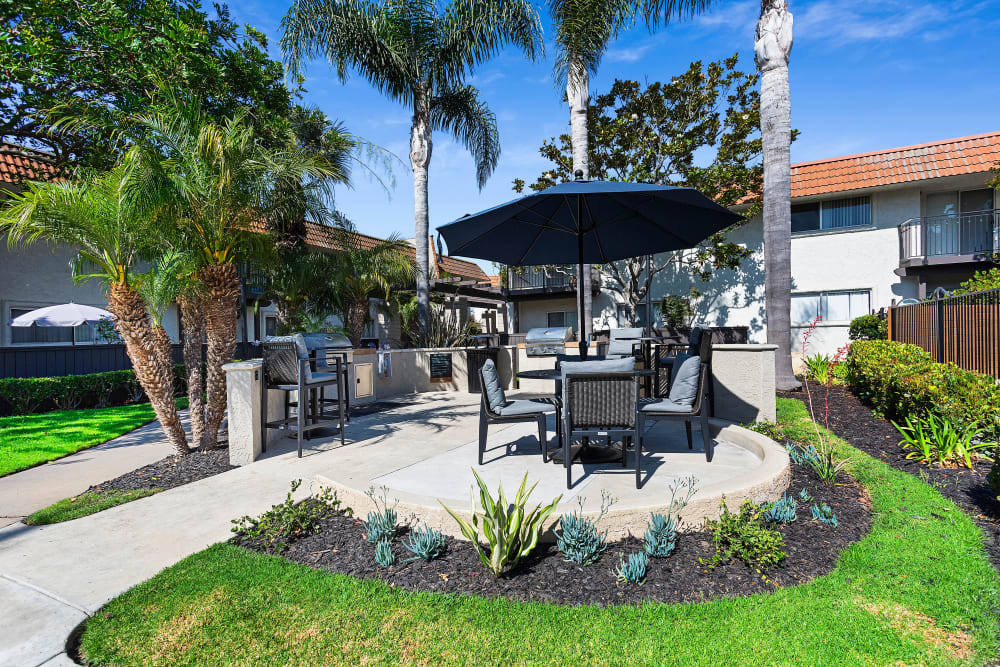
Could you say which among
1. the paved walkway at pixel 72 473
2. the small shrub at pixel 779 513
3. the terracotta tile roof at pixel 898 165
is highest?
the terracotta tile roof at pixel 898 165

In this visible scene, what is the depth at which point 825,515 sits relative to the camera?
3572mm

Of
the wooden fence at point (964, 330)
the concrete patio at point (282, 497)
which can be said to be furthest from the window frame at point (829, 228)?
the concrete patio at point (282, 497)

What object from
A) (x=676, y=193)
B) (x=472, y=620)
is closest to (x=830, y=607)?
(x=472, y=620)

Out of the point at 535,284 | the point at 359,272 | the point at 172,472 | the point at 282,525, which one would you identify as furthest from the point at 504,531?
the point at 535,284

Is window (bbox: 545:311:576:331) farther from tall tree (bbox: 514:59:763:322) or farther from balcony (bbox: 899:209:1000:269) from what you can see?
balcony (bbox: 899:209:1000:269)

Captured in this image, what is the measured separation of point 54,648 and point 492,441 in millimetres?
4125

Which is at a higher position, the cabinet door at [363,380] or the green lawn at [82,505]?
the cabinet door at [363,380]

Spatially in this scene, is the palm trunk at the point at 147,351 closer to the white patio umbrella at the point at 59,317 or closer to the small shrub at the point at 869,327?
the white patio umbrella at the point at 59,317

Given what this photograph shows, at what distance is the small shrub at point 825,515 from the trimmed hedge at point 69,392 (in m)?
14.4

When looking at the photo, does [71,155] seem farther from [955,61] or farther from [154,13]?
[955,61]

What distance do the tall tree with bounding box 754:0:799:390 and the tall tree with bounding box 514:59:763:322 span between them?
5.40m

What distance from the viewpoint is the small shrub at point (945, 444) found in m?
4.94

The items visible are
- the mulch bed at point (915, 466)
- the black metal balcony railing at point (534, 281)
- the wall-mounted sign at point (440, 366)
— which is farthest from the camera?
the black metal balcony railing at point (534, 281)

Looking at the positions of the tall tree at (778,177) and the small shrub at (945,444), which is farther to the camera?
the tall tree at (778,177)
